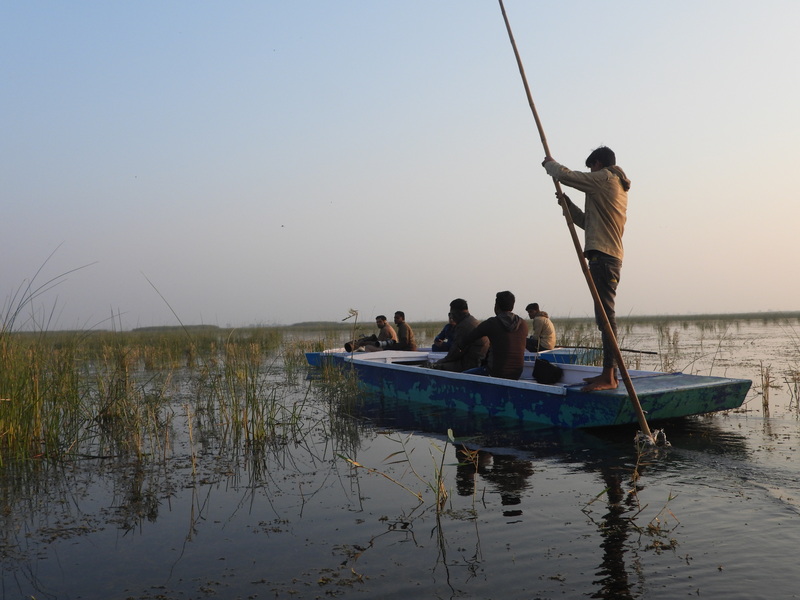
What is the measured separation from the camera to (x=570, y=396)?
7043mm

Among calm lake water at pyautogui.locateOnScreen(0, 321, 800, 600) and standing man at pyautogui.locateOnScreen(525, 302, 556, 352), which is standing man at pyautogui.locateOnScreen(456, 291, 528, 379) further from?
standing man at pyautogui.locateOnScreen(525, 302, 556, 352)

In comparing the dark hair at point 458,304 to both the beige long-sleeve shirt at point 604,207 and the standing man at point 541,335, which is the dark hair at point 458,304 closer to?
the standing man at point 541,335

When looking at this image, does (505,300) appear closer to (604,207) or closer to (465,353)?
(465,353)

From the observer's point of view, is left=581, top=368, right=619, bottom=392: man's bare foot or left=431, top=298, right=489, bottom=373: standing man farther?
left=431, top=298, right=489, bottom=373: standing man

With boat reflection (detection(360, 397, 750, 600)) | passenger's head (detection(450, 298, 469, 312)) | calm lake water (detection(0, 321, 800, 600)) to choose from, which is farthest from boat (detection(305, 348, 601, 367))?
calm lake water (detection(0, 321, 800, 600))

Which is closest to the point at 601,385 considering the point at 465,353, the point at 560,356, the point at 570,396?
the point at 570,396

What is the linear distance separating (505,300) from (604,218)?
7.22 feet

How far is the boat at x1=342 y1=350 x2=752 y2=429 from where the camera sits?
6.71 metres

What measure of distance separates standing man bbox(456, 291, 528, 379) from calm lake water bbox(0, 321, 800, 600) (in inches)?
65.2

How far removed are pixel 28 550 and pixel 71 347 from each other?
3.48 metres

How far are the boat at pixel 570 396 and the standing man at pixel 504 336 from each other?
479mm

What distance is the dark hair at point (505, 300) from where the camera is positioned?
8320 mm

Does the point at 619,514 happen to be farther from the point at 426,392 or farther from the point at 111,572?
the point at 426,392

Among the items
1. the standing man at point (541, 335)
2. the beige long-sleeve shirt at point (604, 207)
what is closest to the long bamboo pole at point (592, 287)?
the beige long-sleeve shirt at point (604, 207)
